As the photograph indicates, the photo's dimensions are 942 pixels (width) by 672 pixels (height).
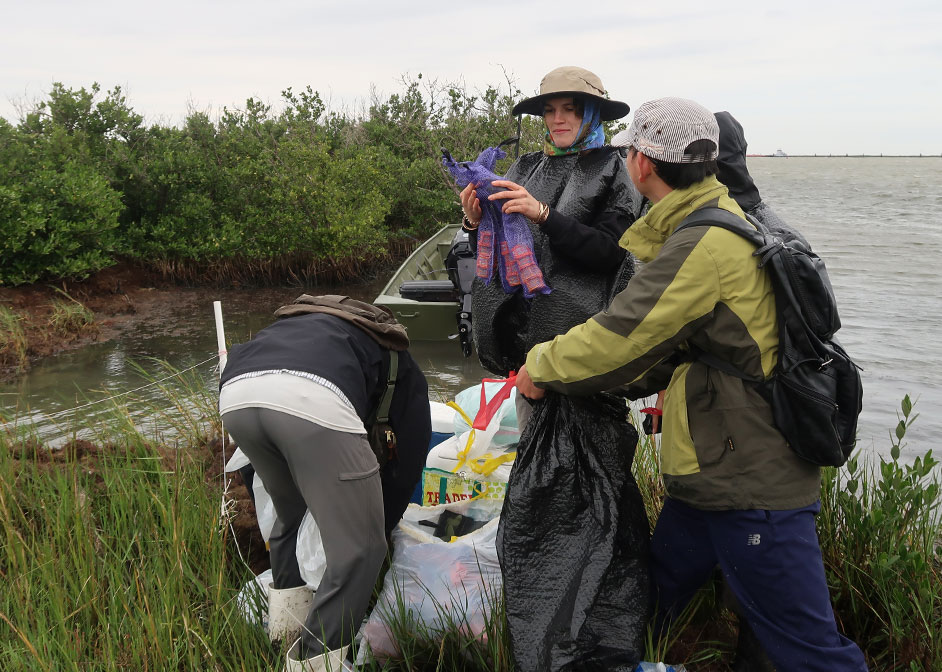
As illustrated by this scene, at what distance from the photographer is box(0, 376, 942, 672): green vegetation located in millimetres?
2164

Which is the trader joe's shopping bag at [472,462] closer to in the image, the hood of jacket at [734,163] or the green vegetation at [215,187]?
the hood of jacket at [734,163]

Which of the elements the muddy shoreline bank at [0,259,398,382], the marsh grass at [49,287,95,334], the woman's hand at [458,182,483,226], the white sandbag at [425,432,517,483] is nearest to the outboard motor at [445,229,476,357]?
the white sandbag at [425,432,517,483]

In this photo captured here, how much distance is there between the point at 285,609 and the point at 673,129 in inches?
72.8

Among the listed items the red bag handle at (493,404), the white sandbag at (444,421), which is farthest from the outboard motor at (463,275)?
the red bag handle at (493,404)

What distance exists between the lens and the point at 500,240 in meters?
2.37

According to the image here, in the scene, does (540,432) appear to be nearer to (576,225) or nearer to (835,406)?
(576,225)

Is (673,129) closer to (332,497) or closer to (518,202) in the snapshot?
(518,202)

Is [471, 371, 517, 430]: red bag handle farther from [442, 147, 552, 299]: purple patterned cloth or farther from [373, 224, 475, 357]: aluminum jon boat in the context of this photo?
[373, 224, 475, 357]: aluminum jon boat

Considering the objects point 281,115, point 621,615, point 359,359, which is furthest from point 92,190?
point 621,615

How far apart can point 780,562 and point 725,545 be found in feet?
0.45

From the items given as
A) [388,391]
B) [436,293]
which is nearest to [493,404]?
[388,391]

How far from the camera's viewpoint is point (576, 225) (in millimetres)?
2254

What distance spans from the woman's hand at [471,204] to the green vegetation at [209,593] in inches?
47.5

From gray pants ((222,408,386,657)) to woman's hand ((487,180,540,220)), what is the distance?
0.81 m
